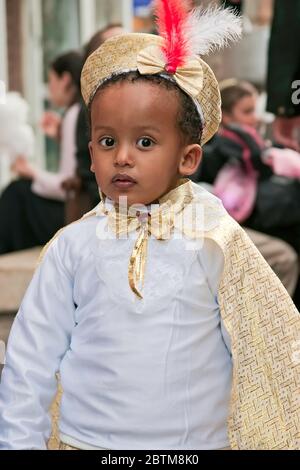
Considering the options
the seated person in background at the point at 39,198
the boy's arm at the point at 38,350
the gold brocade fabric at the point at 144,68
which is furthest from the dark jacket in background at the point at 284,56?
the boy's arm at the point at 38,350

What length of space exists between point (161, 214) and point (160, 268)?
0.43ft

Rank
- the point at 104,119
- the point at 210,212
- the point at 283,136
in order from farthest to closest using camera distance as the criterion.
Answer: the point at 283,136 < the point at 210,212 < the point at 104,119

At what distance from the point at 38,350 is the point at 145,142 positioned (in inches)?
22.3

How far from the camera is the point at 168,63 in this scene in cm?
225

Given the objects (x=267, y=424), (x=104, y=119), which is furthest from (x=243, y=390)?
(x=104, y=119)

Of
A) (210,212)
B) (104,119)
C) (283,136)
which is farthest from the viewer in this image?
(283,136)

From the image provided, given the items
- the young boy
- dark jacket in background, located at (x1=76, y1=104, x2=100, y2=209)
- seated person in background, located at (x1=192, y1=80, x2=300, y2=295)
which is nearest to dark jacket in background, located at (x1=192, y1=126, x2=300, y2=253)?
seated person in background, located at (x1=192, y1=80, x2=300, y2=295)

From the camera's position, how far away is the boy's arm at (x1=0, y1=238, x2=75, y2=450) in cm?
230

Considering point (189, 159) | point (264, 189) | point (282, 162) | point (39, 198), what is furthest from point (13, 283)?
point (189, 159)

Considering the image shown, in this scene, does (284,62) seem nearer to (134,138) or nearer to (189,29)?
(189,29)

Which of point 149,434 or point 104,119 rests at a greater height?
point 104,119

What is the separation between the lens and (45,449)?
234 centimetres

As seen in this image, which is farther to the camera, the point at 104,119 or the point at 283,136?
the point at 283,136

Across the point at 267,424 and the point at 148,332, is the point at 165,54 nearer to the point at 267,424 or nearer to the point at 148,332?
the point at 148,332
